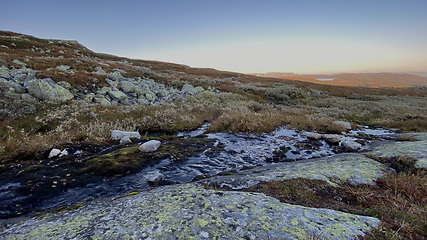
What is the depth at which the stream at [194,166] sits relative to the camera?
4.89m

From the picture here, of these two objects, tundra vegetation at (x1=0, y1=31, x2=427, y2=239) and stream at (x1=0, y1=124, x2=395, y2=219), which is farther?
stream at (x1=0, y1=124, x2=395, y2=219)

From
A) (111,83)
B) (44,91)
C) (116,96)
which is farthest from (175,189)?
(111,83)

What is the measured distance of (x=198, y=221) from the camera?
3.22 meters

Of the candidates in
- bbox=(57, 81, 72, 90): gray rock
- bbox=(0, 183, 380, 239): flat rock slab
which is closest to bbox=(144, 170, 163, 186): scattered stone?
bbox=(0, 183, 380, 239): flat rock slab

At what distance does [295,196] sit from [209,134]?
843 centimetres

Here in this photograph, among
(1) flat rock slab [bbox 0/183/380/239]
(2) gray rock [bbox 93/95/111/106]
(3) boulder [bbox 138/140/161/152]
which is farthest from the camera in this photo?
(2) gray rock [bbox 93/95/111/106]

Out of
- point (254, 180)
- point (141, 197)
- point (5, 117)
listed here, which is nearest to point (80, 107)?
point (5, 117)

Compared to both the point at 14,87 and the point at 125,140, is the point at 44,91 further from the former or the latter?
the point at 125,140

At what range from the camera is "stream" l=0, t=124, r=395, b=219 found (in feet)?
16.0

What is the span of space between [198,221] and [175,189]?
5.68 ft

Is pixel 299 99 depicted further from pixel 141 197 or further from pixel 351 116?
pixel 141 197

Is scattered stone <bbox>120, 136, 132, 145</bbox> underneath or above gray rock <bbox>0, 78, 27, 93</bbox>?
underneath

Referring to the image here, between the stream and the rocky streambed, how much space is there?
0.10 ft

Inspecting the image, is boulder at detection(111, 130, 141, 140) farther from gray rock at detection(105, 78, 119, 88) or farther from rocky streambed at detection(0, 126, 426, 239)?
gray rock at detection(105, 78, 119, 88)
